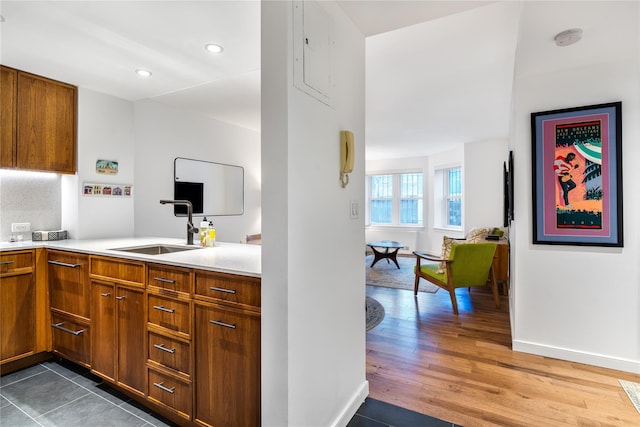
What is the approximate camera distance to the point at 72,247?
7.54ft

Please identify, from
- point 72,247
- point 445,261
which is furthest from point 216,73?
point 445,261

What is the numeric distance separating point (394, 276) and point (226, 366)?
4205 millimetres

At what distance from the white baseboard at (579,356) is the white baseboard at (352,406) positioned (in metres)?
1.47

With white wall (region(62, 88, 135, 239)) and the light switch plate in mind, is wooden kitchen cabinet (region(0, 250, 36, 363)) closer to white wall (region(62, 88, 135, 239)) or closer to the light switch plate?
white wall (region(62, 88, 135, 239))

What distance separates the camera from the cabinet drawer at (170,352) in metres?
1.68

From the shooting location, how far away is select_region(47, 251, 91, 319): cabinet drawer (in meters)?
2.22

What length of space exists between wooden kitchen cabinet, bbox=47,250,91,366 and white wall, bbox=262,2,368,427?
5.28ft

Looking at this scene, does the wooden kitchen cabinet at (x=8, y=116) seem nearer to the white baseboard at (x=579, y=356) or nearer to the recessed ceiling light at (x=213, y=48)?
the recessed ceiling light at (x=213, y=48)

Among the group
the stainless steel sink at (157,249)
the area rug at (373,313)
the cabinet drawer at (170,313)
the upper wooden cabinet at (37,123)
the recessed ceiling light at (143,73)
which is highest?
the recessed ceiling light at (143,73)

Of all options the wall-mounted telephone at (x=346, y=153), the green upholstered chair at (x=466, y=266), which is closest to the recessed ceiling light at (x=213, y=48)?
the wall-mounted telephone at (x=346, y=153)

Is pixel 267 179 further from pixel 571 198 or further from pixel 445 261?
pixel 445 261

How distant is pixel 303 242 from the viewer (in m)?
1.41

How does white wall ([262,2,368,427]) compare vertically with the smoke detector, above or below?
below

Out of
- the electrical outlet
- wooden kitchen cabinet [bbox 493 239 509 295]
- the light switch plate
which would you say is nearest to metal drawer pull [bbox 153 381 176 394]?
the light switch plate
